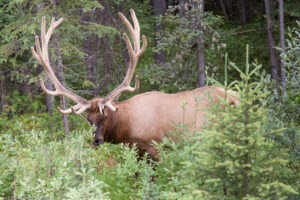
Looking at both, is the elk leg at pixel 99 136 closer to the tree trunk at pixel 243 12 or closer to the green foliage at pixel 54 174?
the green foliage at pixel 54 174

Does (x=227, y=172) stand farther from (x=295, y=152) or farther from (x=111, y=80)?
(x=111, y=80)

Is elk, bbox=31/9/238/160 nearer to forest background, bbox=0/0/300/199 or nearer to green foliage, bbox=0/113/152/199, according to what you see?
forest background, bbox=0/0/300/199

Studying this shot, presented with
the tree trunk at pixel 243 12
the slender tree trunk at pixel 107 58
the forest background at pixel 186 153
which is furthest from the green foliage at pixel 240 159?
the tree trunk at pixel 243 12

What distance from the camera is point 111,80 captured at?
1307 cm

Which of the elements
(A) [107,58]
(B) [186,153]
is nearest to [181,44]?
(A) [107,58]

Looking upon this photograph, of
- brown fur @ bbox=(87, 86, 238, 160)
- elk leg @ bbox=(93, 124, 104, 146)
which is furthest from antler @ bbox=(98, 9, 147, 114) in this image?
elk leg @ bbox=(93, 124, 104, 146)

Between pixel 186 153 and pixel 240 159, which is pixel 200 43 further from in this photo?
pixel 240 159

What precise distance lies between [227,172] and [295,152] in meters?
1.03

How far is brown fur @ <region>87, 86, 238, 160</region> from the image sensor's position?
19.4ft

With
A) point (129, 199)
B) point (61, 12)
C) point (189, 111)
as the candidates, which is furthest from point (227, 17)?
point (129, 199)

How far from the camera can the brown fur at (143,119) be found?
591cm

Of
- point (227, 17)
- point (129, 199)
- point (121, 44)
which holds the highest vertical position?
point (227, 17)

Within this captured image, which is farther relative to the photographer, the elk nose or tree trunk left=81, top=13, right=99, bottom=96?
tree trunk left=81, top=13, right=99, bottom=96

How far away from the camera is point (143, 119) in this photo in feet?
20.0
